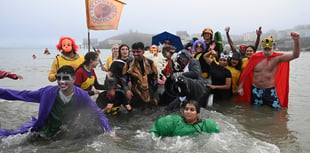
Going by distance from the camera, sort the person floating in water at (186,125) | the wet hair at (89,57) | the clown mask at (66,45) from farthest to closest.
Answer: the clown mask at (66,45)
the wet hair at (89,57)
the person floating in water at (186,125)

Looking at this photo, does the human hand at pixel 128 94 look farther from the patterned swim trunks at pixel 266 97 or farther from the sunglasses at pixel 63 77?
the patterned swim trunks at pixel 266 97

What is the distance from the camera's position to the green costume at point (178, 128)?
4102 mm

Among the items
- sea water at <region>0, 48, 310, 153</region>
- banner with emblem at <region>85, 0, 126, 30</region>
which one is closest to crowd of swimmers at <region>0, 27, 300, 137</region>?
sea water at <region>0, 48, 310, 153</region>

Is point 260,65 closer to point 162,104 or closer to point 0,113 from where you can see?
point 162,104

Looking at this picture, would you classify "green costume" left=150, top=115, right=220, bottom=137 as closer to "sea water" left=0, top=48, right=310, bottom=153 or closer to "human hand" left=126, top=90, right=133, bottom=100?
A: "sea water" left=0, top=48, right=310, bottom=153

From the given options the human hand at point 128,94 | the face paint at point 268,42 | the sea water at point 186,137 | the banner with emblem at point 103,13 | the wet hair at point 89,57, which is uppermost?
the banner with emblem at point 103,13

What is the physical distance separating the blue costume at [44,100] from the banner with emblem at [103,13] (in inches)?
147

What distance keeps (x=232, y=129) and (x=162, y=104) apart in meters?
2.11

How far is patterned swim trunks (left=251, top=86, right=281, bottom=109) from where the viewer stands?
20.2 ft

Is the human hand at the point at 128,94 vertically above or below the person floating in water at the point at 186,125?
above

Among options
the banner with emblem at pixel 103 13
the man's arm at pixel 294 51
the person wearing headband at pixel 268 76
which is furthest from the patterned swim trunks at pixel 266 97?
the banner with emblem at pixel 103 13

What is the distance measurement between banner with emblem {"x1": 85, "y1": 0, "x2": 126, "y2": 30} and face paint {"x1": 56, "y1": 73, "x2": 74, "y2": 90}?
12.2 feet

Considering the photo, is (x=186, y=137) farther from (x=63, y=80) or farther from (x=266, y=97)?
(x=266, y=97)

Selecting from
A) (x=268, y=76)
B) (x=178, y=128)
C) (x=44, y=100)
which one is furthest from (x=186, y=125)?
(x=268, y=76)
